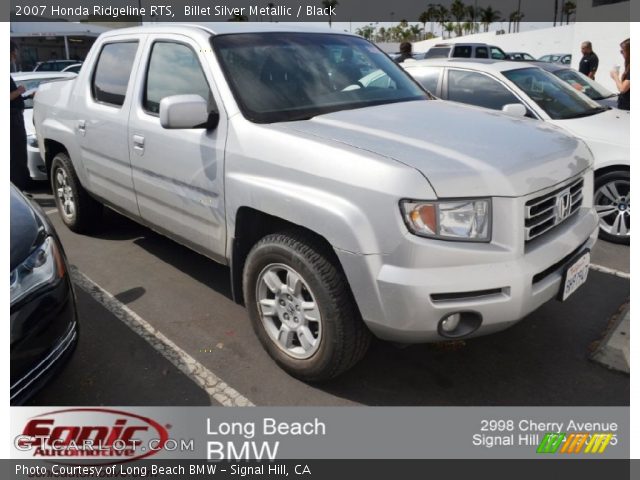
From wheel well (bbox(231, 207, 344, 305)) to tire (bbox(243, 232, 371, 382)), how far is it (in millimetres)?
51

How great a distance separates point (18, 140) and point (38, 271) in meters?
4.66

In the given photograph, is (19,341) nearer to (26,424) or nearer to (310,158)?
(26,424)

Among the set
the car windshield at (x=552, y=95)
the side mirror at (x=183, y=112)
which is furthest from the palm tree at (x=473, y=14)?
the side mirror at (x=183, y=112)

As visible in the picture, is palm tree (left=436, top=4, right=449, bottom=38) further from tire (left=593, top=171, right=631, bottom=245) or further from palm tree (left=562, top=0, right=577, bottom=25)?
tire (left=593, top=171, right=631, bottom=245)

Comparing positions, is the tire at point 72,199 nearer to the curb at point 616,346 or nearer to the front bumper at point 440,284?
the front bumper at point 440,284

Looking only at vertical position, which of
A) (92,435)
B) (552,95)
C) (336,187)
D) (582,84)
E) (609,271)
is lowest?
(92,435)

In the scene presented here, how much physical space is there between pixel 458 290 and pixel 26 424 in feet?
7.16

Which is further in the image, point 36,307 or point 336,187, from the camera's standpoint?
point 336,187

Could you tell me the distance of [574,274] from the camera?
279 centimetres

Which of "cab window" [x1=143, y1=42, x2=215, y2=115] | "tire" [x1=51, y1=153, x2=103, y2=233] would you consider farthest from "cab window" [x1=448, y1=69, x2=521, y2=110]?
"tire" [x1=51, y1=153, x2=103, y2=233]

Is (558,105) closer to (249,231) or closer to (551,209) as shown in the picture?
(551,209)

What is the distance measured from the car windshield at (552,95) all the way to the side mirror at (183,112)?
3.80m

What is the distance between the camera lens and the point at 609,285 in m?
4.20

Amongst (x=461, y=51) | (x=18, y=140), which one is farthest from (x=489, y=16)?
(x=18, y=140)
